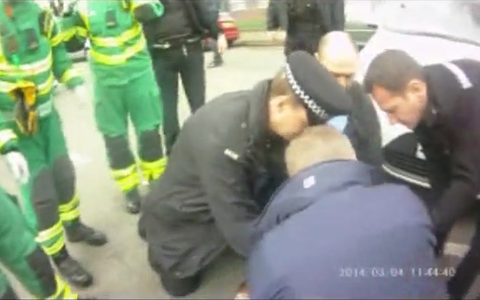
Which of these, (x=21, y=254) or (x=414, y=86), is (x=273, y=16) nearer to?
(x=414, y=86)

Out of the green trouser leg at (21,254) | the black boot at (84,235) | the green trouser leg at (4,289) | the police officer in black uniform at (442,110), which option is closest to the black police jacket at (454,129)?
the police officer in black uniform at (442,110)

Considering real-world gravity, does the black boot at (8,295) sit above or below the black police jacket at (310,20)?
below

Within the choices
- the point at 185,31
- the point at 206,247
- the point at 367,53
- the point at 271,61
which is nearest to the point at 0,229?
the point at 206,247

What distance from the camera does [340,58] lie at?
2611 millimetres

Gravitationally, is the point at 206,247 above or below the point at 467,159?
below

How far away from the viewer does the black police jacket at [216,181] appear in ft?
7.22

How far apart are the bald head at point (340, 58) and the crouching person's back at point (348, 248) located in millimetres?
1308

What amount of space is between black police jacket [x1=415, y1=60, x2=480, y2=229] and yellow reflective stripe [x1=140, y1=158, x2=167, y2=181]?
1.69 meters

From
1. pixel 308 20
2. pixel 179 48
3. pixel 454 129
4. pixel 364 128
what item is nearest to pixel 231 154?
pixel 364 128

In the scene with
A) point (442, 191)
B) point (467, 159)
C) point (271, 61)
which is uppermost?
point (467, 159)

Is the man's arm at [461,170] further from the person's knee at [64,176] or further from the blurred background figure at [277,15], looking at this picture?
the blurred background figure at [277,15]

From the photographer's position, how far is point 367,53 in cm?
350

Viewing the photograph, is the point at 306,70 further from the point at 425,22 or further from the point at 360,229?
the point at 425,22

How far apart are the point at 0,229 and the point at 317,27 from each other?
262 centimetres
